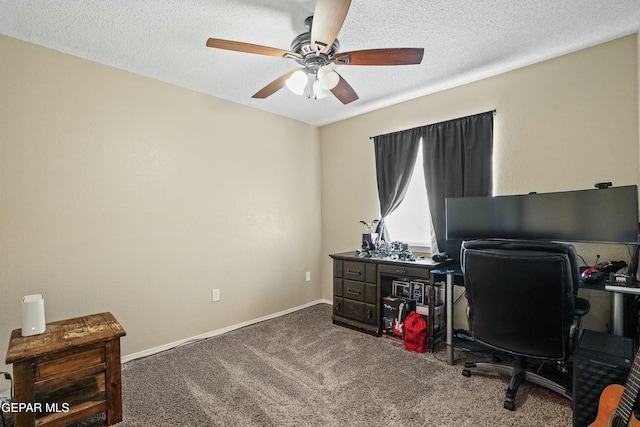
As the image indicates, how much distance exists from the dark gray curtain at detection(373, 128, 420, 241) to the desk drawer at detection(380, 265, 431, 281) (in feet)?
2.16

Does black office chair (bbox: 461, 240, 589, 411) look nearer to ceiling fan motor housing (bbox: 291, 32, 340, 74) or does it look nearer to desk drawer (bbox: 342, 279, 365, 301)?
desk drawer (bbox: 342, 279, 365, 301)

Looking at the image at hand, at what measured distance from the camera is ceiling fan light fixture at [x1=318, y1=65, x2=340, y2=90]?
1933 millimetres

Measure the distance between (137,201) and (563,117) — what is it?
3.63 meters

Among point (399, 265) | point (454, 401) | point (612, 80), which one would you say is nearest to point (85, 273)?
point (399, 265)

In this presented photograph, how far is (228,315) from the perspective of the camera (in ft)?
10.8

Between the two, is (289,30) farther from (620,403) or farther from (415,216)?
(620,403)

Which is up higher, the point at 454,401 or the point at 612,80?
the point at 612,80

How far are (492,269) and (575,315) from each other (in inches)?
21.2

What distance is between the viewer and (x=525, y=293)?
71.5 inches

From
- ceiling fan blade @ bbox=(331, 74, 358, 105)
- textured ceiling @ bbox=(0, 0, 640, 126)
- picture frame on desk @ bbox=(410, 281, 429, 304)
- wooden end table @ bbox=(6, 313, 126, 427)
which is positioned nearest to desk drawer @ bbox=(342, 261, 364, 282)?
picture frame on desk @ bbox=(410, 281, 429, 304)

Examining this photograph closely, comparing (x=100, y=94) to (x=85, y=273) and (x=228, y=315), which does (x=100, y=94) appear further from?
(x=228, y=315)

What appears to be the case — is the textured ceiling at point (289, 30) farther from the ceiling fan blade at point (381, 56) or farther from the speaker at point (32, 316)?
the speaker at point (32, 316)

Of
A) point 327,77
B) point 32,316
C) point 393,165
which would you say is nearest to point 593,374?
point 327,77

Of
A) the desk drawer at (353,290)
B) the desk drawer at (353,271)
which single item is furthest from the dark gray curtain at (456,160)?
the desk drawer at (353,290)
